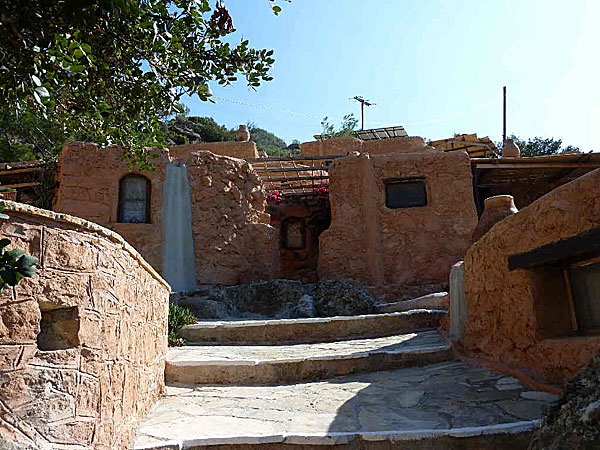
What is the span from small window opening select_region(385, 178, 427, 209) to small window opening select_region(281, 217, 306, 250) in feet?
15.2

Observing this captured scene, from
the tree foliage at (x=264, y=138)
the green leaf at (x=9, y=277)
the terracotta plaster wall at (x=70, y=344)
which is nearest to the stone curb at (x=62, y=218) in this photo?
the terracotta plaster wall at (x=70, y=344)

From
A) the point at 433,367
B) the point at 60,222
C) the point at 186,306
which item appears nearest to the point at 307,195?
the point at 186,306

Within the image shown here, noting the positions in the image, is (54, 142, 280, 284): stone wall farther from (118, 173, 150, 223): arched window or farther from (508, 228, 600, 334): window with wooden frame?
(508, 228, 600, 334): window with wooden frame

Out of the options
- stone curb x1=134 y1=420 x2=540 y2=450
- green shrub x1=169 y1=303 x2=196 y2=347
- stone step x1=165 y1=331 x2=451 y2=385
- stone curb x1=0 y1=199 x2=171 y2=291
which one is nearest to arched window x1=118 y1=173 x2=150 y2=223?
green shrub x1=169 y1=303 x2=196 y2=347

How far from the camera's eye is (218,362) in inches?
180

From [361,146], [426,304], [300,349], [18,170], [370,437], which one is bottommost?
[370,437]

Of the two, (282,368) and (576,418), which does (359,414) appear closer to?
(282,368)

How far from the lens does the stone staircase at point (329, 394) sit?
2992mm

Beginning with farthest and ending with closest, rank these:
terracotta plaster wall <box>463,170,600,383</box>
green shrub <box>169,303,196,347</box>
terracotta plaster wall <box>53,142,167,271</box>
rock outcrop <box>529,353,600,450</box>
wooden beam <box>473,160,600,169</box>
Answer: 1. wooden beam <box>473,160,600,169</box>
2. terracotta plaster wall <box>53,142,167,271</box>
3. green shrub <box>169,303,196,347</box>
4. terracotta plaster wall <box>463,170,600,383</box>
5. rock outcrop <box>529,353,600,450</box>

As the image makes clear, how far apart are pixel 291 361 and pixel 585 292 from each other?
2561 mm

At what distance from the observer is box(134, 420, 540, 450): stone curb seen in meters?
2.95

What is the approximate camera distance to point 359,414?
3512mm

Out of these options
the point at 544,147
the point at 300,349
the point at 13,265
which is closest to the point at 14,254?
the point at 13,265

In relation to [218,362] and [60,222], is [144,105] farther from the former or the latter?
[218,362]
